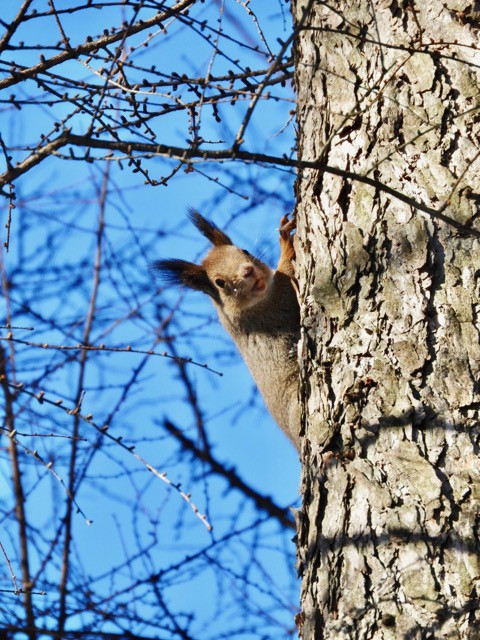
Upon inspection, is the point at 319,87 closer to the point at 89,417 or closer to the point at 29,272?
the point at 89,417

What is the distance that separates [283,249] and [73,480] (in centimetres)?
176

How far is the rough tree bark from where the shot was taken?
191 centimetres

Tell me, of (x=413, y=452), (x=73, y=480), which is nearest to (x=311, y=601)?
(x=413, y=452)

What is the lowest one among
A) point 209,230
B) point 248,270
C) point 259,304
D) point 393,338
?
point 393,338

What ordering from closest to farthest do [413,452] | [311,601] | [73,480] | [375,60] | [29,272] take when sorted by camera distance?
[413,452]
[311,601]
[375,60]
[73,480]
[29,272]

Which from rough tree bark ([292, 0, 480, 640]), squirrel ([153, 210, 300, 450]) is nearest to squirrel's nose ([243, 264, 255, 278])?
squirrel ([153, 210, 300, 450])

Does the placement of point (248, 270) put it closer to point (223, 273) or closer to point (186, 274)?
point (223, 273)

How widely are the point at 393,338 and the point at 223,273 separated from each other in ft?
6.26

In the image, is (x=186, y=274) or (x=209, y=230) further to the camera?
(x=209, y=230)

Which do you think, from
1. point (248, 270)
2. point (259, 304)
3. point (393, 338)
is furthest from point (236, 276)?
point (393, 338)

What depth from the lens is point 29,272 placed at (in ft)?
16.6

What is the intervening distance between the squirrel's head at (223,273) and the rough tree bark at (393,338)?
1.15m

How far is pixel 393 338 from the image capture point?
2143mm

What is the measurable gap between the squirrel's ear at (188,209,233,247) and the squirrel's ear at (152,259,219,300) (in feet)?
0.59
